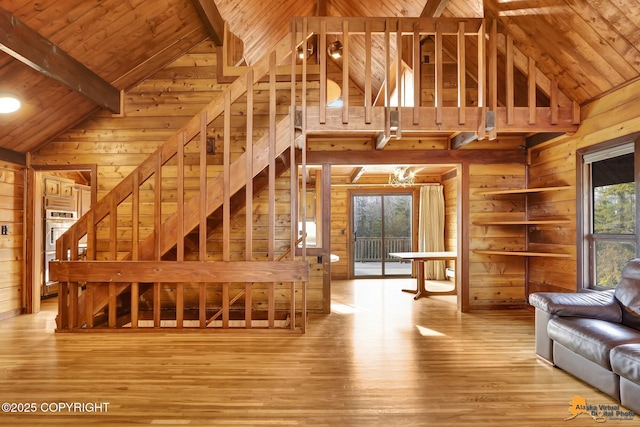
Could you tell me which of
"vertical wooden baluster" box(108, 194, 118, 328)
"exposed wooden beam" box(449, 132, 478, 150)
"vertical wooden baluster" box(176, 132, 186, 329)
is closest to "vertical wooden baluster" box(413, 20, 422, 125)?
"exposed wooden beam" box(449, 132, 478, 150)

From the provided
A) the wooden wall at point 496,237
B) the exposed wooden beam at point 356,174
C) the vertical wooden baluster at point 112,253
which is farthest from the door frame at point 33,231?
the wooden wall at point 496,237

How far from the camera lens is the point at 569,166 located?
4418 millimetres

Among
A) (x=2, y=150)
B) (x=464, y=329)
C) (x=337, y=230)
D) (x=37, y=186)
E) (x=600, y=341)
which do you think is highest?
(x=2, y=150)

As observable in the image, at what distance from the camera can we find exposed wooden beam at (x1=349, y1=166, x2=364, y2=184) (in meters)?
6.89

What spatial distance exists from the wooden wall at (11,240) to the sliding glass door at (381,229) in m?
6.18

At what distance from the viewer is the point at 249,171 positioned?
4.08 metres

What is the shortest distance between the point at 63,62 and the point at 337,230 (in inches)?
237

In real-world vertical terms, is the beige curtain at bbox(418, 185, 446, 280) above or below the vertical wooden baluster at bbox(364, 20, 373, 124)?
below

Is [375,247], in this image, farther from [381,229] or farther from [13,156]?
[13,156]

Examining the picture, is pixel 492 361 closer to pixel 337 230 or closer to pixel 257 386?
pixel 257 386

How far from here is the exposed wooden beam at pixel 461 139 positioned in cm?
459

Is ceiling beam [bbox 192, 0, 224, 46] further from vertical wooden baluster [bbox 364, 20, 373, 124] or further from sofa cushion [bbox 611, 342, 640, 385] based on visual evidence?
sofa cushion [bbox 611, 342, 640, 385]

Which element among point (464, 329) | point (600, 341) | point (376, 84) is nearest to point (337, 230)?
point (376, 84)

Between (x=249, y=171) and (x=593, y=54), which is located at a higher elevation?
(x=593, y=54)
